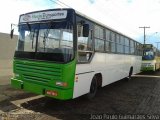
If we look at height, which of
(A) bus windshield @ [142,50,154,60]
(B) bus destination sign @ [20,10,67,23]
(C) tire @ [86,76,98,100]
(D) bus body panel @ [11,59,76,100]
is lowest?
(C) tire @ [86,76,98,100]

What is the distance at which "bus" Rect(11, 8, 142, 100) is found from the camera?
7.46 m

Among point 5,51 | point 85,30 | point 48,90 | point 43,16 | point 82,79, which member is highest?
point 43,16

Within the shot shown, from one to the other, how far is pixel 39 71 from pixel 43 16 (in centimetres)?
172

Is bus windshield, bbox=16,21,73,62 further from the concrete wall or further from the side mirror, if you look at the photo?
the concrete wall

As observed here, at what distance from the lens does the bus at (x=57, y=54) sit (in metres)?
7.46

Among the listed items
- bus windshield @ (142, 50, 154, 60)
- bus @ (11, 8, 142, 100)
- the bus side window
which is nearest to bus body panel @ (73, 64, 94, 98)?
bus @ (11, 8, 142, 100)

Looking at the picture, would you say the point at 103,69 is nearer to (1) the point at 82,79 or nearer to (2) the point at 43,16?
(1) the point at 82,79

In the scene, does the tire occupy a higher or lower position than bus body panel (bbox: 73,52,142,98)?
lower

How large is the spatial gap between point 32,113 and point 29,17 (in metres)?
3.17

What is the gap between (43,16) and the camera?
801cm

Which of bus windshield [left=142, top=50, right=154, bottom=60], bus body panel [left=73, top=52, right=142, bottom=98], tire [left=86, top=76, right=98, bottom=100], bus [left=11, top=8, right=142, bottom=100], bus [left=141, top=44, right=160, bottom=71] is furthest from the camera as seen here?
bus windshield [left=142, top=50, right=154, bottom=60]

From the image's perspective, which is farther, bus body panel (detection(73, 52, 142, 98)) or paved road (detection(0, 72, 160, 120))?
bus body panel (detection(73, 52, 142, 98))

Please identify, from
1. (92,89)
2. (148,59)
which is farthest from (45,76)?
(148,59)

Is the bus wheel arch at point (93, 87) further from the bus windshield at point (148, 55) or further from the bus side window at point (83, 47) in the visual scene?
the bus windshield at point (148, 55)
